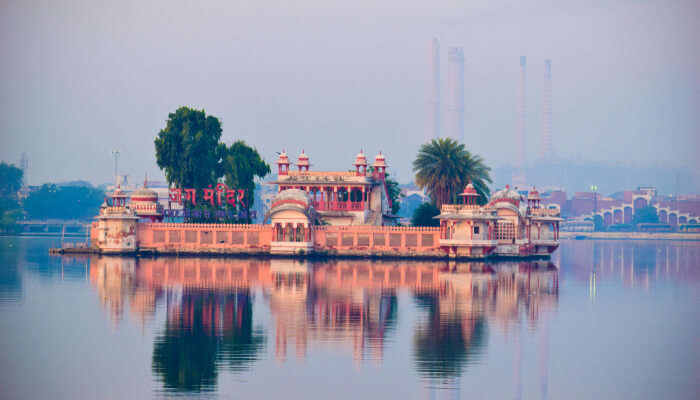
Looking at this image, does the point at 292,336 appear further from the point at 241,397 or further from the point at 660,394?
the point at 660,394

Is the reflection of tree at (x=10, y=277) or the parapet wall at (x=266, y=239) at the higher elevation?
the parapet wall at (x=266, y=239)

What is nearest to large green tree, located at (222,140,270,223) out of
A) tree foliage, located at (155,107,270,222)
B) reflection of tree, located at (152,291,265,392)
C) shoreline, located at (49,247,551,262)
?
tree foliage, located at (155,107,270,222)

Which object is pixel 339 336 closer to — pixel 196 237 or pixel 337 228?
pixel 337 228

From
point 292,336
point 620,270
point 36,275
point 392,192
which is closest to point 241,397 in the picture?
point 292,336

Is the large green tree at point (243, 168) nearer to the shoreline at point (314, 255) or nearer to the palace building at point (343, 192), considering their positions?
the palace building at point (343, 192)

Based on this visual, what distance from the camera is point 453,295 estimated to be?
47.5 m

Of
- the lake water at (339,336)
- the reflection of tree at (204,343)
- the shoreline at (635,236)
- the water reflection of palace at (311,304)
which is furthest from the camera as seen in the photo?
the shoreline at (635,236)

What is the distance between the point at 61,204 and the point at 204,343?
138 metres

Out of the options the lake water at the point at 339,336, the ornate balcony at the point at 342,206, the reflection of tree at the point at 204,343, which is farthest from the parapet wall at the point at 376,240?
the reflection of tree at the point at 204,343

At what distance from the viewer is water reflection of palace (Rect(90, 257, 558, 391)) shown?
30828 millimetres

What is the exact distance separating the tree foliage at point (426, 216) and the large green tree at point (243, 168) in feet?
41.9

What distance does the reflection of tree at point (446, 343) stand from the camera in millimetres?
29109

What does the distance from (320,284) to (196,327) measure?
53.4ft

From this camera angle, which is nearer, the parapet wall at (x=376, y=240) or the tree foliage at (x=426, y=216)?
the parapet wall at (x=376, y=240)
